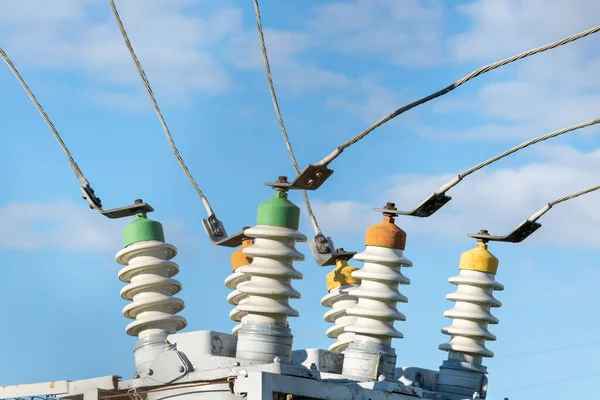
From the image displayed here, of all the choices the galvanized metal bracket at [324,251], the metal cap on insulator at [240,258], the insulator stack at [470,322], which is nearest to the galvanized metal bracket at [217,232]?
the metal cap on insulator at [240,258]

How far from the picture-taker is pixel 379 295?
611 inches

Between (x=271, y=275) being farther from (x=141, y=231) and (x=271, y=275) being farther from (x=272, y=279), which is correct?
(x=141, y=231)

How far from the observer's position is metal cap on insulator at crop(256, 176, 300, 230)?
47.9 feet

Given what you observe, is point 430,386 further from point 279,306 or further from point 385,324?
point 279,306

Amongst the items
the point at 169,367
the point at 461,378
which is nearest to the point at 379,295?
the point at 461,378

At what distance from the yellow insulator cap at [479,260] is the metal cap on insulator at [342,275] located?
4.19 ft

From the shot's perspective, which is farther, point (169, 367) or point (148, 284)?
point (148, 284)

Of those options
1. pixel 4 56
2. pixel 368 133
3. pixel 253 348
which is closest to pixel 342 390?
pixel 253 348

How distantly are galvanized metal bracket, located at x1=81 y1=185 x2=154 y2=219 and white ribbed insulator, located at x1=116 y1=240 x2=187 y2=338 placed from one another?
368 mm

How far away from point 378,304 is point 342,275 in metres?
2.08

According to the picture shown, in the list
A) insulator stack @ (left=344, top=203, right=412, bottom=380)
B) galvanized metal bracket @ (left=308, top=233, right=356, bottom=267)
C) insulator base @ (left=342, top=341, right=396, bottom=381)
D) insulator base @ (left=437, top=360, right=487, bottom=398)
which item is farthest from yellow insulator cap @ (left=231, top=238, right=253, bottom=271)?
insulator base @ (left=437, top=360, right=487, bottom=398)

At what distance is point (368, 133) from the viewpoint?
1491 centimetres

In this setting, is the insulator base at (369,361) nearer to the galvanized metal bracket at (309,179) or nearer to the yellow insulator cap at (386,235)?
the yellow insulator cap at (386,235)

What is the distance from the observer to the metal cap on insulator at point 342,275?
17.6 meters
